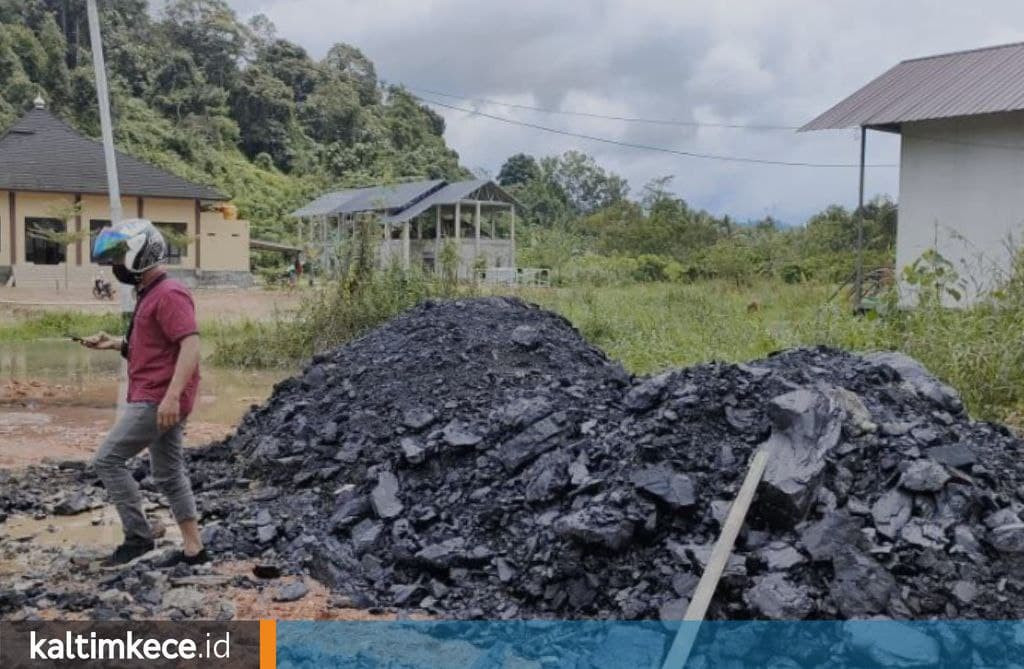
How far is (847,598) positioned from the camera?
3820 mm

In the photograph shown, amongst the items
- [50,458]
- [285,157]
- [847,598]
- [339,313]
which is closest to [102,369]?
[339,313]

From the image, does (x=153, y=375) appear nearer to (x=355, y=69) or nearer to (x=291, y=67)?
(x=291, y=67)

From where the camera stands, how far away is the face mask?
443cm

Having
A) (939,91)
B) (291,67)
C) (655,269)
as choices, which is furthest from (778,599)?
(291,67)

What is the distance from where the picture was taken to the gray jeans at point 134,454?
446 centimetres

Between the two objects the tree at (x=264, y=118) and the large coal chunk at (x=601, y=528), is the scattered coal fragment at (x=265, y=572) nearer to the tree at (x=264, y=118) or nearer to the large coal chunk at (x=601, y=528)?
the large coal chunk at (x=601, y=528)

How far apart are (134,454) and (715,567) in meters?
2.65

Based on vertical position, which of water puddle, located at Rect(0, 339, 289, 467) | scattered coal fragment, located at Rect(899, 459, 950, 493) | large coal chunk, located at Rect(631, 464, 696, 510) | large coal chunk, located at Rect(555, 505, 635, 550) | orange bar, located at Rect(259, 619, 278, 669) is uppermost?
scattered coal fragment, located at Rect(899, 459, 950, 493)

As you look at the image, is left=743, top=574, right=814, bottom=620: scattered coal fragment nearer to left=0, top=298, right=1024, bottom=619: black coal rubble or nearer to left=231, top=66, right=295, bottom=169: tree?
left=0, top=298, right=1024, bottom=619: black coal rubble

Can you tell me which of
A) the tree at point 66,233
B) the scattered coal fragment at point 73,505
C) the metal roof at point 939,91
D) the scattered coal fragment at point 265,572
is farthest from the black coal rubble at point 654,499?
the tree at point 66,233

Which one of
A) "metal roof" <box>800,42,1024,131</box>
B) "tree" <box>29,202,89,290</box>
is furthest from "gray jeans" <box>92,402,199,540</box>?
"tree" <box>29,202,89,290</box>

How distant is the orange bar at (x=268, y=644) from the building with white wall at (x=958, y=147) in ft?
36.7

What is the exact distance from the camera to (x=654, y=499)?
14.1ft

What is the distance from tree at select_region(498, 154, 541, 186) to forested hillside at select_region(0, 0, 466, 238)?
8.97 feet
